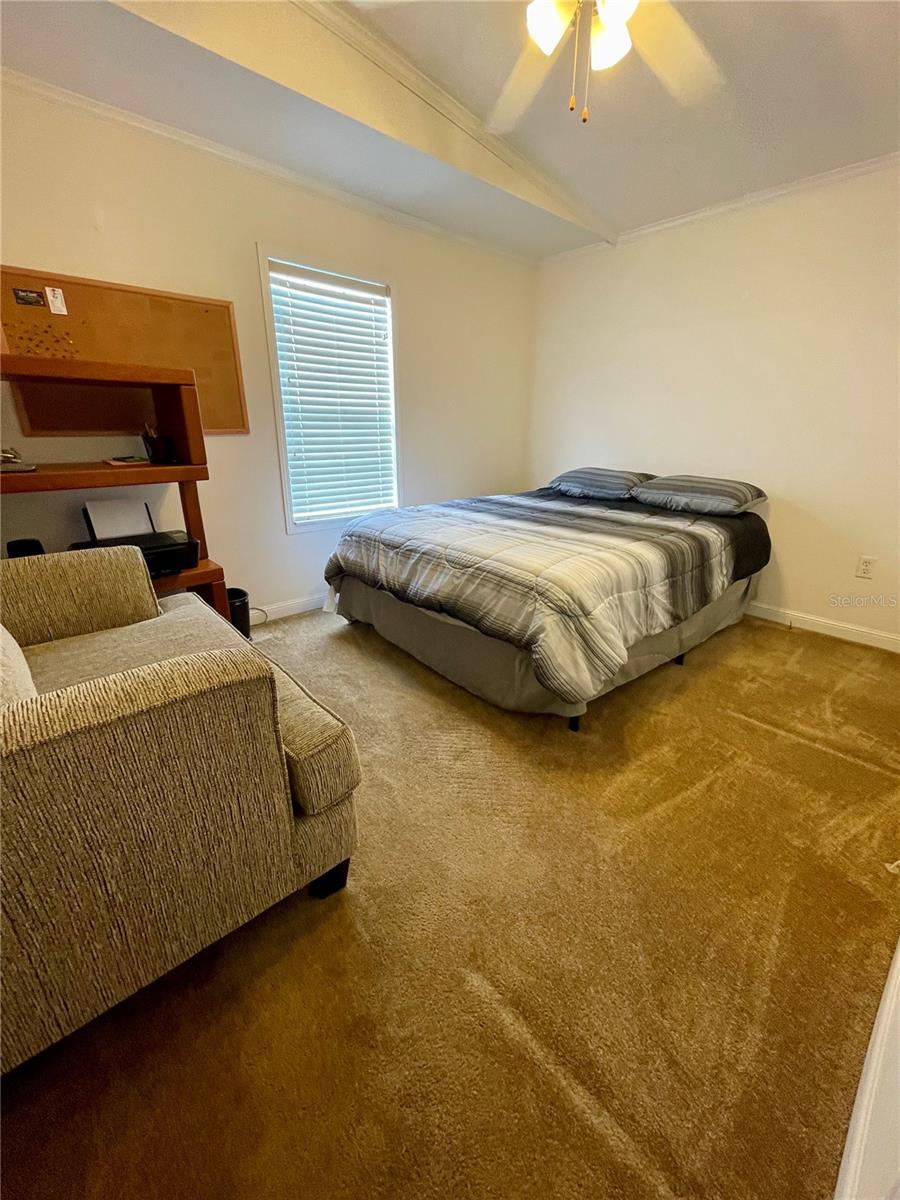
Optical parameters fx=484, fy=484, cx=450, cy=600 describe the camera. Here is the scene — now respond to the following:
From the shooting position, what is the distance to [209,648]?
1365 mm

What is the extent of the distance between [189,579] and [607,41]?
236 cm

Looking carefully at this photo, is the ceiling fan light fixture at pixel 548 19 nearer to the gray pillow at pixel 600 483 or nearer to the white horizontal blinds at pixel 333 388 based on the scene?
the white horizontal blinds at pixel 333 388

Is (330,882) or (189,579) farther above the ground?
(189,579)

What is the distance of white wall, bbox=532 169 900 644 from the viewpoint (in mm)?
2422

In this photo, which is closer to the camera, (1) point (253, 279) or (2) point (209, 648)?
(2) point (209, 648)

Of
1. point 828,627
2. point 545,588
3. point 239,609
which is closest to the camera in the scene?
point 545,588

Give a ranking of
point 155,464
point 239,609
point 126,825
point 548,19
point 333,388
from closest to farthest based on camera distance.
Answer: point 126,825 < point 548,19 < point 155,464 < point 239,609 < point 333,388

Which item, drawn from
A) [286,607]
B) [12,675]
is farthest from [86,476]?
[286,607]

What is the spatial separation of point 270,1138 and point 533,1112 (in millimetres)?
458

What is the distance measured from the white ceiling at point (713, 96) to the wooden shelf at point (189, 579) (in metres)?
2.19

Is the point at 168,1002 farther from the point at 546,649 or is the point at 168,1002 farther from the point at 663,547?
the point at 663,547

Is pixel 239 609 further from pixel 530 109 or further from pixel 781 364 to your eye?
pixel 781 364

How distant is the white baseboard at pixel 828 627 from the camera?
8.51ft

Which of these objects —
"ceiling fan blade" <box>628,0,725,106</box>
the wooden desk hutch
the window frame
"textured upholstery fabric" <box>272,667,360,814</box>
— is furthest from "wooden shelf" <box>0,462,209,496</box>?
"ceiling fan blade" <box>628,0,725,106</box>
